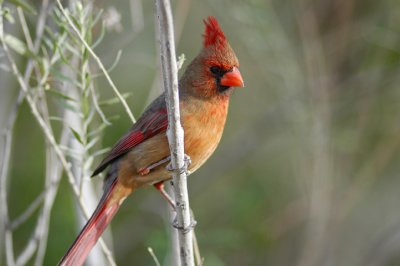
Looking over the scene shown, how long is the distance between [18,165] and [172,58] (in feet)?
10.1

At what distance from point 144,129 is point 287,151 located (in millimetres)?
2544

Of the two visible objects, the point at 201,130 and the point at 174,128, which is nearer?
the point at 174,128

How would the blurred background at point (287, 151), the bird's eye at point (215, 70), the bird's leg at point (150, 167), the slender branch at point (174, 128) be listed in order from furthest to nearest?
1. the blurred background at point (287, 151)
2. the bird's eye at point (215, 70)
3. the bird's leg at point (150, 167)
4. the slender branch at point (174, 128)

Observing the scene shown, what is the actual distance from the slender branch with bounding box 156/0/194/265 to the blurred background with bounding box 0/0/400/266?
59.7 inches

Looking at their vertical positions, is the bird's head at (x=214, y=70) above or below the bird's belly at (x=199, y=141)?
above

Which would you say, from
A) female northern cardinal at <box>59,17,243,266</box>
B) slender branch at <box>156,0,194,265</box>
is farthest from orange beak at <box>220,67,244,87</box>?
slender branch at <box>156,0,194,265</box>

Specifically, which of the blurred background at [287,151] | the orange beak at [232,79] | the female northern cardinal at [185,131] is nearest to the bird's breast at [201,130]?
the female northern cardinal at [185,131]

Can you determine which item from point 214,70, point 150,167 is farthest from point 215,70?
point 150,167

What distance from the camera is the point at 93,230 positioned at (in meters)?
3.03

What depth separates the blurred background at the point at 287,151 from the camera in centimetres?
443

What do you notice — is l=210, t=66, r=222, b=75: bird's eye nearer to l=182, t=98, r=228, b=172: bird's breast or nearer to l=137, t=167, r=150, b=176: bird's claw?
l=182, t=98, r=228, b=172: bird's breast

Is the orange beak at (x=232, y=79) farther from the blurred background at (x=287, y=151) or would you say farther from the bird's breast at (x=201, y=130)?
the blurred background at (x=287, y=151)

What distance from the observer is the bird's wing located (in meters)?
3.20

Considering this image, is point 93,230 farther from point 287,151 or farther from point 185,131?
point 287,151
